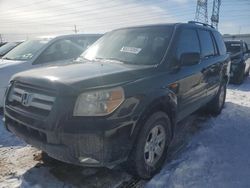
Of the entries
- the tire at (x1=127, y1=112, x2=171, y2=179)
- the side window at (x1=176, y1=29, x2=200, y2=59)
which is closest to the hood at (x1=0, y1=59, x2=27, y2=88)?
the side window at (x1=176, y1=29, x2=200, y2=59)

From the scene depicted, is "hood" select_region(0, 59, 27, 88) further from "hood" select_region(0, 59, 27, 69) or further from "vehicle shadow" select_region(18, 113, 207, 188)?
"vehicle shadow" select_region(18, 113, 207, 188)

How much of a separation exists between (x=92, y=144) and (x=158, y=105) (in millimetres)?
1015

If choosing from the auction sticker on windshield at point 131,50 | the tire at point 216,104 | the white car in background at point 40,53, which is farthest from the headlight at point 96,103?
the tire at point 216,104

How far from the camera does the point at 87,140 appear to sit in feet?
8.96

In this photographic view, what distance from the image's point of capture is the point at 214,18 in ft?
111

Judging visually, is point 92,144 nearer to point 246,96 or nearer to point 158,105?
point 158,105

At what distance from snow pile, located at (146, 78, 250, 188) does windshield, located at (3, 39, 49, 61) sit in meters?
4.18

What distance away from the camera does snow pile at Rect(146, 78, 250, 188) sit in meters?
3.36

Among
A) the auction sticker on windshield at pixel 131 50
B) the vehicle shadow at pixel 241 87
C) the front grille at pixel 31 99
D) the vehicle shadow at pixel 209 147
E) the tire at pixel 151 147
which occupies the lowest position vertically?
the vehicle shadow at pixel 241 87

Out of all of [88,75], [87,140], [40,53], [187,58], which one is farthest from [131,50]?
[40,53]

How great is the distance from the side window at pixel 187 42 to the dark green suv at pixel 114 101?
0.11ft

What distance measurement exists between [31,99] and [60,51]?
409 centimetres

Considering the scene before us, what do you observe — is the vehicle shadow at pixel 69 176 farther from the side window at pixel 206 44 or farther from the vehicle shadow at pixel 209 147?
the side window at pixel 206 44

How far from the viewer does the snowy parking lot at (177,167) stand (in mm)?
3340
